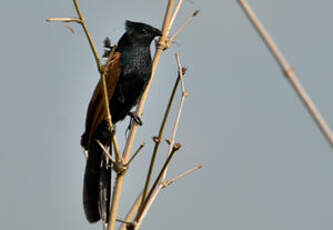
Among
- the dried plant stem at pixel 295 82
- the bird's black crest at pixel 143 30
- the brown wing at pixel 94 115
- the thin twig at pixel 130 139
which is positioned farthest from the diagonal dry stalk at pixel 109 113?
the bird's black crest at pixel 143 30

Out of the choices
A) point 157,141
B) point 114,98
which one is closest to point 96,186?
point 114,98

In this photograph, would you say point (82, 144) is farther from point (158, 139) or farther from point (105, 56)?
point (158, 139)

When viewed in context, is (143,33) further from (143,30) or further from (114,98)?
(114,98)

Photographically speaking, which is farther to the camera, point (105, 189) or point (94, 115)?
point (94, 115)

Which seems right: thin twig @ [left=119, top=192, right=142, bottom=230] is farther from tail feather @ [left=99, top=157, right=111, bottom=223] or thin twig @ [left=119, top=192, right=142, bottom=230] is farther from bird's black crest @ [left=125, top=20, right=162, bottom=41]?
bird's black crest @ [left=125, top=20, right=162, bottom=41]

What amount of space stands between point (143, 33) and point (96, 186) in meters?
1.47

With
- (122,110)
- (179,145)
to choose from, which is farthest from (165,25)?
(122,110)

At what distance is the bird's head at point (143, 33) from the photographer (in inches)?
194

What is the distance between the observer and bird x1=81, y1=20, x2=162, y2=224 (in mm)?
4241

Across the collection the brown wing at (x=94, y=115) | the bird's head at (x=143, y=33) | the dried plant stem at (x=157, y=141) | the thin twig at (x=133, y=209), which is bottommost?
the thin twig at (x=133, y=209)

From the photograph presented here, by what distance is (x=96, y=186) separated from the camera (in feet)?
13.7

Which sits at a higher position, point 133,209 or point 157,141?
point 157,141

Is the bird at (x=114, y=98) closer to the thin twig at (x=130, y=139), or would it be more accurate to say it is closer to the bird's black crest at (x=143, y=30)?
the bird's black crest at (x=143, y=30)

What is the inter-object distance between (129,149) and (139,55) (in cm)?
213
